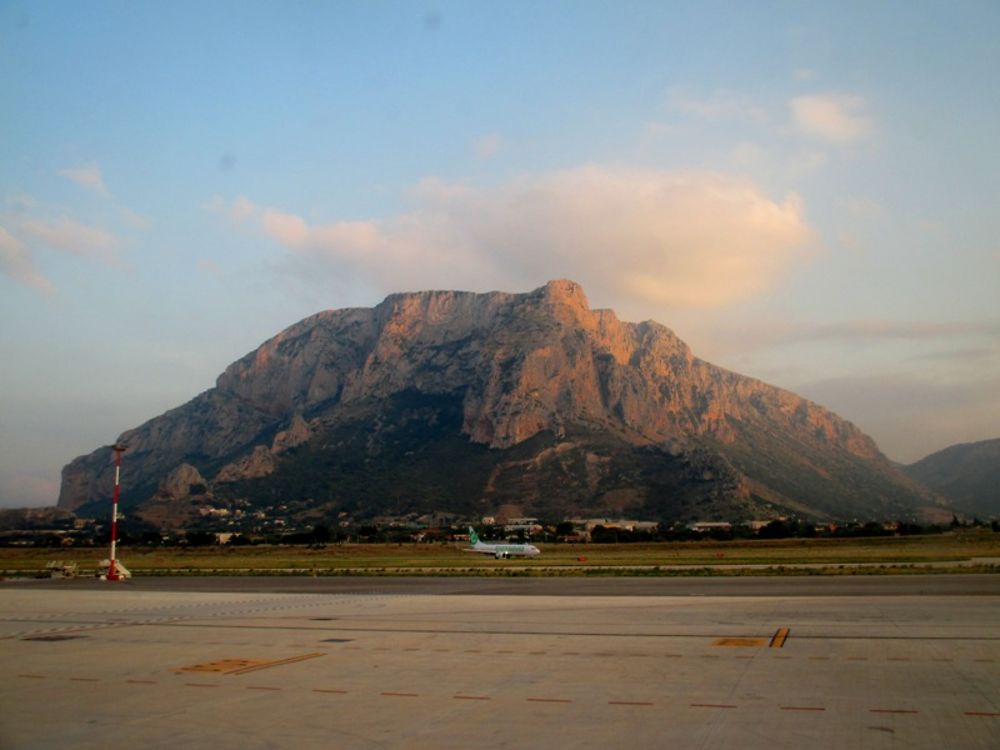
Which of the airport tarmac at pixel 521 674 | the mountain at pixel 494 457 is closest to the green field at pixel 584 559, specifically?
the airport tarmac at pixel 521 674

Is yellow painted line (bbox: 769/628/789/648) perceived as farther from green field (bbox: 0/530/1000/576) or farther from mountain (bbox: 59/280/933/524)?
mountain (bbox: 59/280/933/524)

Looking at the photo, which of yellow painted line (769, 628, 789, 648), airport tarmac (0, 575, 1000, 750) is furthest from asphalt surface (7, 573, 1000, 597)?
yellow painted line (769, 628, 789, 648)

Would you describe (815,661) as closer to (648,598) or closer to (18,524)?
(648,598)

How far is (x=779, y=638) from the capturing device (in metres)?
19.6

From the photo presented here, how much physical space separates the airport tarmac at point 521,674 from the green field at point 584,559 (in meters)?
21.7

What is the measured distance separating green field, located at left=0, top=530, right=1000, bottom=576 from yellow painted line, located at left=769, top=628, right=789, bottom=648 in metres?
26.2

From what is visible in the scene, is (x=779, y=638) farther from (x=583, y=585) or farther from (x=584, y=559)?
(x=584, y=559)

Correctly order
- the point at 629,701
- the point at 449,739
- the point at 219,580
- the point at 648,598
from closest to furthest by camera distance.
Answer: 1. the point at 449,739
2. the point at 629,701
3. the point at 648,598
4. the point at 219,580

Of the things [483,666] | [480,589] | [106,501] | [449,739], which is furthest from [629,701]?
[106,501]

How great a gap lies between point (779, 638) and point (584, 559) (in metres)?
49.3

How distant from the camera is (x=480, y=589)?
39.8m

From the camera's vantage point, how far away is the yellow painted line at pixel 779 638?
18589mm

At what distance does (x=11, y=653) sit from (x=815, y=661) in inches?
722

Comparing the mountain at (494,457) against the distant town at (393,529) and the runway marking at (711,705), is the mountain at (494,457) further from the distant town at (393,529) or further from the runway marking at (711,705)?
the runway marking at (711,705)
